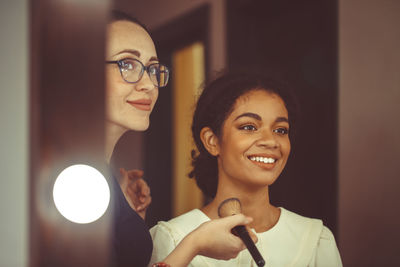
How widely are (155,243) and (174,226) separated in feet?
0.15

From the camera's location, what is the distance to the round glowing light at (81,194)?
2.08 feet

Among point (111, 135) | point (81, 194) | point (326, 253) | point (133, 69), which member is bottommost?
point (326, 253)

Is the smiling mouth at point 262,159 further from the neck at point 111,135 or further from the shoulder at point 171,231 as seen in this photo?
the neck at point 111,135

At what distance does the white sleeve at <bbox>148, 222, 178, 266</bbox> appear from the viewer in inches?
27.0

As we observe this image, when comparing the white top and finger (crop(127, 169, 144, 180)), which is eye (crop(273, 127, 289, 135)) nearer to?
the white top

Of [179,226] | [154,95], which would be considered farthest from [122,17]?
[179,226]

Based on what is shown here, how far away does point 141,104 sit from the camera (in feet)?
2.33

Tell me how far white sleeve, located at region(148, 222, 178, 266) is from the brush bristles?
100mm

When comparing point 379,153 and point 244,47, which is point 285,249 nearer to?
point 379,153

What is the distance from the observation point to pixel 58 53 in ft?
2.42

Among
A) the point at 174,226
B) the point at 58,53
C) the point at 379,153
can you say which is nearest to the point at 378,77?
the point at 379,153

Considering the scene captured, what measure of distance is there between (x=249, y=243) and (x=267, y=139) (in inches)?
7.5

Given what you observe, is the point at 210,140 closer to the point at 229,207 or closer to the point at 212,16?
the point at 229,207

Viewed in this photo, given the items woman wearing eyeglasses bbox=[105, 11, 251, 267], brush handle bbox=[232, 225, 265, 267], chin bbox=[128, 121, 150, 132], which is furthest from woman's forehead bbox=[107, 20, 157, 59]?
brush handle bbox=[232, 225, 265, 267]
